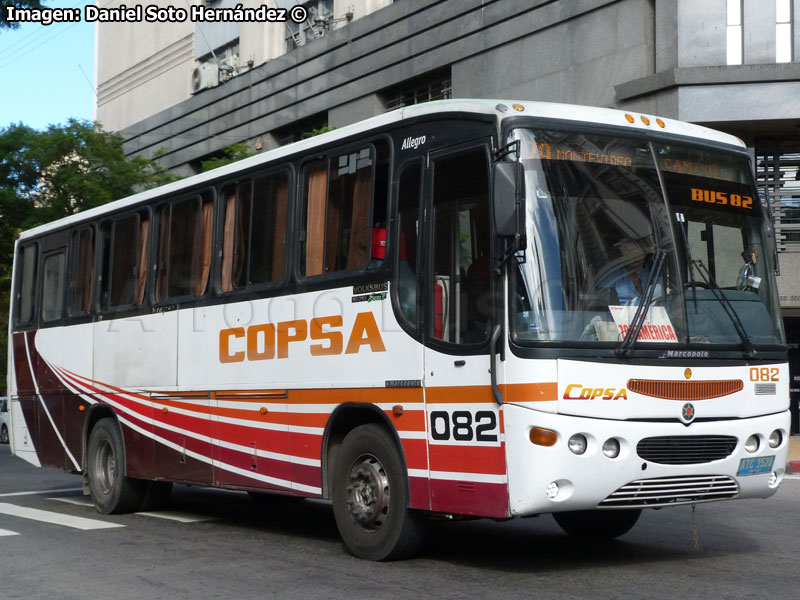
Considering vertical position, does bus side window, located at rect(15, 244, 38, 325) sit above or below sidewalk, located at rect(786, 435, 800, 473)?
above

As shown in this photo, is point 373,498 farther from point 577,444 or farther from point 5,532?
point 5,532

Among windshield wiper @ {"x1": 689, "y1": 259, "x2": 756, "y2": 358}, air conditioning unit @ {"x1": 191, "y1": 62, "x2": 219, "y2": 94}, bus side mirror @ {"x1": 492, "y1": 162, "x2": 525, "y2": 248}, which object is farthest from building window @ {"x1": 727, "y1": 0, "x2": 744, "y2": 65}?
air conditioning unit @ {"x1": 191, "y1": 62, "x2": 219, "y2": 94}

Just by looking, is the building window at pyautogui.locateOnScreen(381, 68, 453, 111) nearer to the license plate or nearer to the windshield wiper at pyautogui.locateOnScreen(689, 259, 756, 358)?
the windshield wiper at pyautogui.locateOnScreen(689, 259, 756, 358)

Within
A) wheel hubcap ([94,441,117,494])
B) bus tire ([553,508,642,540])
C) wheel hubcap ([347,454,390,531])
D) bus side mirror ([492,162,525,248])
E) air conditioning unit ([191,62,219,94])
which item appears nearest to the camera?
bus side mirror ([492,162,525,248])

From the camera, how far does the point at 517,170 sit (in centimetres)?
731

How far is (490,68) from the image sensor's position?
26594 mm

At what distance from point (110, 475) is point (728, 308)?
754 centimetres

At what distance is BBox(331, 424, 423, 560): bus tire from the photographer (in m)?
8.23

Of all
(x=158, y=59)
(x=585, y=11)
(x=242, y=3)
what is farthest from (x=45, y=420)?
(x=158, y=59)

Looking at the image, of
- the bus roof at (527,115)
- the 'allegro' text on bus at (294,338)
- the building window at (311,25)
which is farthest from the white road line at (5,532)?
the building window at (311,25)

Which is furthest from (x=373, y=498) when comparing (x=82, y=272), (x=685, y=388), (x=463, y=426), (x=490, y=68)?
(x=490, y=68)

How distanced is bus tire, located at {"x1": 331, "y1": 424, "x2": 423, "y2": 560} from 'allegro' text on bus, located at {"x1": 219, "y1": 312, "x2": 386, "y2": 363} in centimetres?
68

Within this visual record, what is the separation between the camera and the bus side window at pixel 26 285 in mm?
14781

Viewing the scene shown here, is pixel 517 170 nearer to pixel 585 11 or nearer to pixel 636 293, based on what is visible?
pixel 636 293
